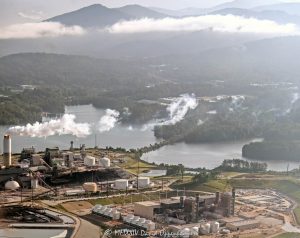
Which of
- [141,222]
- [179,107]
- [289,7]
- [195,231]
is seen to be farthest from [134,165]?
[289,7]

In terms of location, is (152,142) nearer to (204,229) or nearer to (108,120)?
(108,120)

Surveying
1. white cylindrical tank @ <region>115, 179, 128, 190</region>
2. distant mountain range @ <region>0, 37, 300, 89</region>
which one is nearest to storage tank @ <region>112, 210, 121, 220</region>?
white cylindrical tank @ <region>115, 179, 128, 190</region>

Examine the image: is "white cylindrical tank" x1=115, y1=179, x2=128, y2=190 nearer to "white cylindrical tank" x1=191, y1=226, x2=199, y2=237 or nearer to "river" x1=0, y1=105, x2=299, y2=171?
"white cylindrical tank" x1=191, y1=226, x2=199, y2=237

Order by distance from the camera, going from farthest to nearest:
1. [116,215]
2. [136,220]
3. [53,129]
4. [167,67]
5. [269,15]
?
1. [269,15]
2. [167,67]
3. [53,129]
4. [116,215]
5. [136,220]

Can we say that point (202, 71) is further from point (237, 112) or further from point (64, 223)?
point (64, 223)

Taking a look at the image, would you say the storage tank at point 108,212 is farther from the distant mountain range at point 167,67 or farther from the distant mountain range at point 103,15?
the distant mountain range at point 103,15

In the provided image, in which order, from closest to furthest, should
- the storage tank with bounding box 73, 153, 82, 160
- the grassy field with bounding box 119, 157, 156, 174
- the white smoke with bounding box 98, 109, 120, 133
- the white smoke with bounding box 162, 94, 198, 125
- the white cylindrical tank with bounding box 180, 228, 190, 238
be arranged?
the white cylindrical tank with bounding box 180, 228, 190, 238 → the grassy field with bounding box 119, 157, 156, 174 → the storage tank with bounding box 73, 153, 82, 160 → the white smoke with bounding box 98, 109, 120, 133 → the white smoke with bounding box 162, 94, 198, 125

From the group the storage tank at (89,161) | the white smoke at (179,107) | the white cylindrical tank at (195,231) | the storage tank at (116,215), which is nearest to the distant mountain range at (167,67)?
the white smoke at (179,107)
